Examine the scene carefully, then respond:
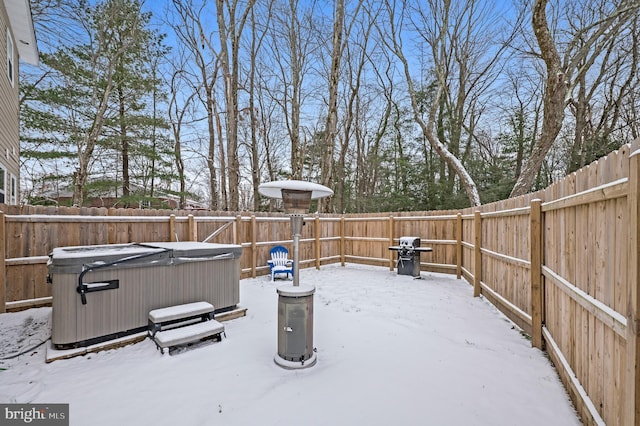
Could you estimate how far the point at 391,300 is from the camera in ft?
17.7

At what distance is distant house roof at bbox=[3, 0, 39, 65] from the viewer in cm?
678

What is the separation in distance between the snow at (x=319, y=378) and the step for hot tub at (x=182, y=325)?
0.50ft

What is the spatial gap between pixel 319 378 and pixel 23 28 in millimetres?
10626

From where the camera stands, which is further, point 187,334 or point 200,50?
point 200,50

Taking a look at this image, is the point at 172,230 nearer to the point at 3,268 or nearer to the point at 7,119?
the point at 3,268

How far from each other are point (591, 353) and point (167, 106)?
16507 millimetres

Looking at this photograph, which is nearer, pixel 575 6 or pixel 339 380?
pixel 339 380

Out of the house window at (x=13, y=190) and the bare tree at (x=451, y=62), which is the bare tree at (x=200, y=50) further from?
the bare tree at (x=451, y=62)

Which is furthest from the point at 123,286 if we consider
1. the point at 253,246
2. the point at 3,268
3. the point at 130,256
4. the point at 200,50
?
the point at 200,50

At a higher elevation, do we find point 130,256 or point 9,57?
point 9,57

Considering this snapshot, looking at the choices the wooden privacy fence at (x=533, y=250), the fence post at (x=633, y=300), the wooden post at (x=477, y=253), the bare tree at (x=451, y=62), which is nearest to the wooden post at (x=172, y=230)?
the wooden privacy fence at (x=533, y=250)

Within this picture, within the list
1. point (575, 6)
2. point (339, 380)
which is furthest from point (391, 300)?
point (575, 6)

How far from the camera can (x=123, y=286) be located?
343cm

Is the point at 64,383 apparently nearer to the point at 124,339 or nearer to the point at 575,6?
the point at 124,339
